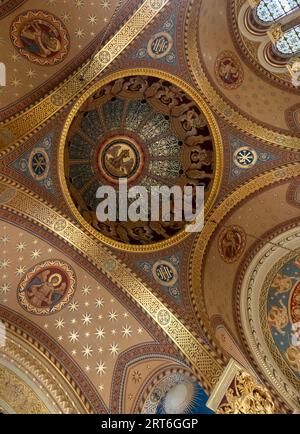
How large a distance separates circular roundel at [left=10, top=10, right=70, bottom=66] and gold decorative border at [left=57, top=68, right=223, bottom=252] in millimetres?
1047

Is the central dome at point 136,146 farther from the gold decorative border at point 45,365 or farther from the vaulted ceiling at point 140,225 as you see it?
the gold decorative border at point 45,365

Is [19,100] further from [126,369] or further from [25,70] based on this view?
[126,369]

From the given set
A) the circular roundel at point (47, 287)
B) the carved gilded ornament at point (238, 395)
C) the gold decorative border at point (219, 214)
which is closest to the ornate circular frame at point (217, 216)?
the gold decorative border at point (219, 214)

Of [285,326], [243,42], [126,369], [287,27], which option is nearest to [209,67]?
[243,42]

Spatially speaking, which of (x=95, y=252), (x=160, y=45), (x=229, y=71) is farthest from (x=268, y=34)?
(x=95, y=252)

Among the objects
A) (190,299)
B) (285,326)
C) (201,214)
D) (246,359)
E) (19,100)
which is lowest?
(246,359)

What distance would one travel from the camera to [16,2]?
29.5 ft

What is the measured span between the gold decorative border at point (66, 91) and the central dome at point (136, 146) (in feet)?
1.10

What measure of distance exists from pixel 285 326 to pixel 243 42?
627 cm

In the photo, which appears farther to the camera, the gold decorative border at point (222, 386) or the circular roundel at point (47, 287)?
the circular roundel at point (47, 287)

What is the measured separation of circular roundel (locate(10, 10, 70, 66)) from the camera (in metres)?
9.32

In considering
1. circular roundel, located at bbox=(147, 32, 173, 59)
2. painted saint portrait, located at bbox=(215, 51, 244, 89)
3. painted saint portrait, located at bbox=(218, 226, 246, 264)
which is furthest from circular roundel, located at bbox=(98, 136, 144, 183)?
painted saint portrait, located at bbox=(218, 226, 246, 264)

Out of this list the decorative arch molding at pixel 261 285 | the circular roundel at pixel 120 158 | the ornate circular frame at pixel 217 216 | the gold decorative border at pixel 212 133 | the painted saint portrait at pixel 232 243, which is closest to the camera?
the decorative arch molding at pixel 261 285

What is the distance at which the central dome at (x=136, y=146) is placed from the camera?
1031cm
